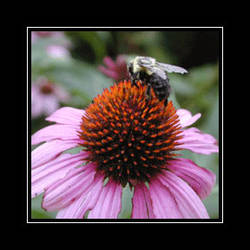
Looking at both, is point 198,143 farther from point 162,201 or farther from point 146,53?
point 146,53

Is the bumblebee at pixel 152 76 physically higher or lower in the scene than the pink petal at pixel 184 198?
higher

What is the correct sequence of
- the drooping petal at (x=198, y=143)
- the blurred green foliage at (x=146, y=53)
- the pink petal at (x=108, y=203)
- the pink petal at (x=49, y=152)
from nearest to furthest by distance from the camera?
the pink petal at (x=108, y=203) < the pink petal at (x=49, y=152) < the drooping petal at (x=198, y=143) < the blurred green foliage at (x=146, y=53)

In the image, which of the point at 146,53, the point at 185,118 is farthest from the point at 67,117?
the point at 146,53

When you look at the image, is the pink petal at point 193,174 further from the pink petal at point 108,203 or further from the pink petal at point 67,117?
the pink petal at point 67,117

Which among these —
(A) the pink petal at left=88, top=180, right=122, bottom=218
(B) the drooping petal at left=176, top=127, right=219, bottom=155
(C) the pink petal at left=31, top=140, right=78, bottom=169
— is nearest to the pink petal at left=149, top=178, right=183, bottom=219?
(A) the pink petal at left=88, top=180, right=122, bottom=218

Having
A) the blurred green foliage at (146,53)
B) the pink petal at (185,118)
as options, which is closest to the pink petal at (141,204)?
the blurred green foliage at (146,53)

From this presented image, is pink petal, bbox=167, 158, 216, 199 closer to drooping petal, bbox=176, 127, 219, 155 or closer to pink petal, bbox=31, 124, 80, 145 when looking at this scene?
drooping petal, bbox=176, 127, 219, 155
